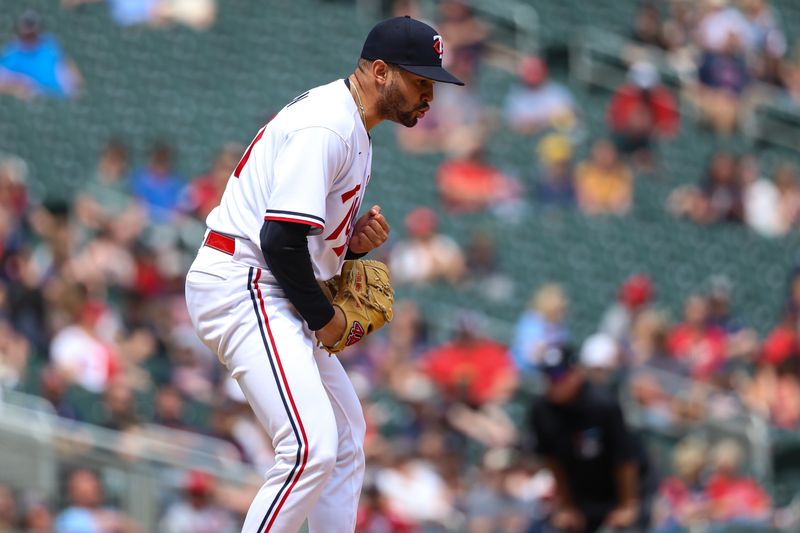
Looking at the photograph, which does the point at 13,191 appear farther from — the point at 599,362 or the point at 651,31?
the point at 651,31

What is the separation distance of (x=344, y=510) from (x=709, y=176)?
1046cm

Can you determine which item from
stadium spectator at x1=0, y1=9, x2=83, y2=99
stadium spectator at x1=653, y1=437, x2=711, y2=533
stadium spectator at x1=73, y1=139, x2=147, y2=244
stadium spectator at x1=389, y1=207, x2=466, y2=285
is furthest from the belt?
stadium spectator at x1=0, y1=9, x2=83, y2=99

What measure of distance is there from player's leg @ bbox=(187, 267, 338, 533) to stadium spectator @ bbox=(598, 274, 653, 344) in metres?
7.71

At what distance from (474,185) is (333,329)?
9.72m

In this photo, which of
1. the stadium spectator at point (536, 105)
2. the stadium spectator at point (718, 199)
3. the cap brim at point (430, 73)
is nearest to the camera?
the cap brim at point (430, 73)

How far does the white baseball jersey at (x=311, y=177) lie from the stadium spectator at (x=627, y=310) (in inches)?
300

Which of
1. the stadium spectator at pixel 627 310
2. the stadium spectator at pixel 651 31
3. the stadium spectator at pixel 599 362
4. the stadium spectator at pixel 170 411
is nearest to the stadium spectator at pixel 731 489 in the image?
the stadium spectator at pixel 599 362

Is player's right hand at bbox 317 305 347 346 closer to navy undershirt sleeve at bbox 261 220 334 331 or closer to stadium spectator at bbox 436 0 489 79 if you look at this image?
navy undershirt sleeve at bbox 261 220 334 331

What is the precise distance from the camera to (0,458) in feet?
29.9

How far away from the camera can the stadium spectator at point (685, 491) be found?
9.60m

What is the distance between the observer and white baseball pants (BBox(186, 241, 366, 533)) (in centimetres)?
466

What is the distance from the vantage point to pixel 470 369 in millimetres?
11359

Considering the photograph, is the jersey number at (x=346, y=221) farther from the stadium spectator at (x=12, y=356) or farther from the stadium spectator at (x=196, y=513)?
the stadium spectator at (x=12, y=356)

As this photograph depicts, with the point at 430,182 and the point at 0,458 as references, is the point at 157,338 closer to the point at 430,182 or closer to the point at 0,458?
the point at 0,458
